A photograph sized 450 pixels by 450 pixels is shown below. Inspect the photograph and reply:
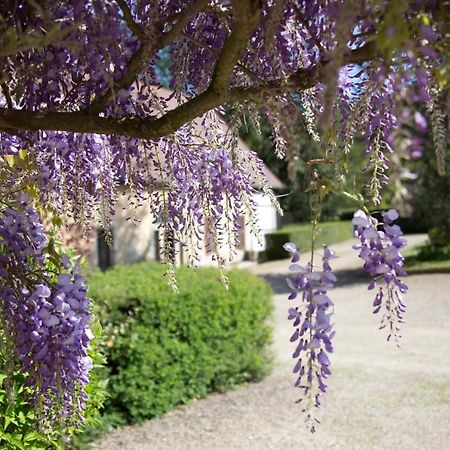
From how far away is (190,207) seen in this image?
2.81 meters

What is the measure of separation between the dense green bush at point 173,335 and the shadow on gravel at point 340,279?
26.4ft

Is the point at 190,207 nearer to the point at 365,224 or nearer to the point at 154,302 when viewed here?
the point at 365,224

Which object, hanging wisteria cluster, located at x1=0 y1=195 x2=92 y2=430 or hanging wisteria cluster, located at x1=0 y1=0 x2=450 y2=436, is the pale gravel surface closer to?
hanging wisteria cluster, located at x1=0 y1=0 x2=450 y2=436

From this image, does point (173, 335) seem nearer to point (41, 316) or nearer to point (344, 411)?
point (344, 411)

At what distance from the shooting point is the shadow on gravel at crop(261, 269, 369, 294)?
51.3 ft

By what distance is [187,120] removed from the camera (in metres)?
1.91

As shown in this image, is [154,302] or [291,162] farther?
[154,302]

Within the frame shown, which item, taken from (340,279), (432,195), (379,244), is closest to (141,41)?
(379,244)

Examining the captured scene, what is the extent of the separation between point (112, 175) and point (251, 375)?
16.1ft

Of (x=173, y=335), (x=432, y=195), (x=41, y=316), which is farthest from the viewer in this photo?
(x=432, y=195)

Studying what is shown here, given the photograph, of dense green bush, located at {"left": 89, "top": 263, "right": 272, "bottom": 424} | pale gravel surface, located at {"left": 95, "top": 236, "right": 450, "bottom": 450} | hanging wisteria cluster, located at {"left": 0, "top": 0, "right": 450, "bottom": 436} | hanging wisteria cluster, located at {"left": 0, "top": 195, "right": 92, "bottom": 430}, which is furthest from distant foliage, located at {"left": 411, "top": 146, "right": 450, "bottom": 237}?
hanging wisteria cluster, located at {"left": 0, "top": 195, "right": 92, "bottom": 430}

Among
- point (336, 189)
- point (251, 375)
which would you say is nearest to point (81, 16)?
point (336, 189)

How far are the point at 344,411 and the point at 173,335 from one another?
1.83m

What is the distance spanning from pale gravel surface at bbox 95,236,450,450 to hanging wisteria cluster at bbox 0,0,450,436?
3.20 m
